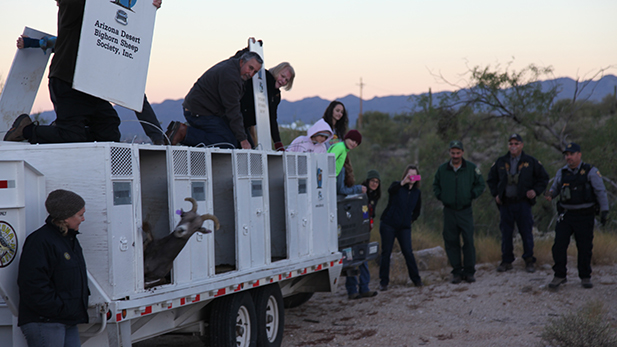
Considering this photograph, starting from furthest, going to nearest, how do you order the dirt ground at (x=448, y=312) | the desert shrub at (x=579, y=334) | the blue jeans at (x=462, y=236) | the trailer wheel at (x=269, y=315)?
the blue jeans at (x=462, y=236) → the dirt ground at (x=448, y=312) → the trailer wheel at (x=269, y=315) → the desert shrub at (x=579, y=334)

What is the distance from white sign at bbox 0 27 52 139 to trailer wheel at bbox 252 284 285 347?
10.2 feet

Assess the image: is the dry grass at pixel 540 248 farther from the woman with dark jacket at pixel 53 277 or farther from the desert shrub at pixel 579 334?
the woman with dark jacket at pixel 53 277

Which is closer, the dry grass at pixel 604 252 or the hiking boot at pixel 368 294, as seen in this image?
the hiking boot at pixel 368 294

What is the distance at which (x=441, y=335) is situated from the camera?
8.00 metres

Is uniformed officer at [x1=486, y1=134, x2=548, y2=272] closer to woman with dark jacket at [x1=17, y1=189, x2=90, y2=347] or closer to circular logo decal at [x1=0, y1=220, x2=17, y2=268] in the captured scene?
woman with dark jacket at [x1=17, y1=189, x2=90, y2=347]

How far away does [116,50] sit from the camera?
559cm

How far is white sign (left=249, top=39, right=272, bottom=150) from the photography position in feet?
29.0

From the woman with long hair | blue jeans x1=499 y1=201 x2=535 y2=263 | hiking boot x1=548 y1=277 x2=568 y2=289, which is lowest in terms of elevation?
hiking boot x1=548 y1=277 x2=568 y2=289

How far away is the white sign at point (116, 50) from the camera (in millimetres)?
5285

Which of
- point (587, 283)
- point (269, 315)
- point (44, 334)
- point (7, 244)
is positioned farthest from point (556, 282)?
point (7, 244)

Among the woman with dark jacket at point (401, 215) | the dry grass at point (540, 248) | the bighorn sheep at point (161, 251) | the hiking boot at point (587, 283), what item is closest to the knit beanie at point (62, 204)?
the bighorn sheep at point (161, 251)

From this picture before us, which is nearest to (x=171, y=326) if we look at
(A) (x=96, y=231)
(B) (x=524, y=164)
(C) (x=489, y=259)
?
(A) (x=96, y=231)

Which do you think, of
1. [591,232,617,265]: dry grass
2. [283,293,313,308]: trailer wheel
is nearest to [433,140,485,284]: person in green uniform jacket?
[591,232,617,265]: dry grass

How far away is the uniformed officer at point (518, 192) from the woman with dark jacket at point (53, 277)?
8852mm
